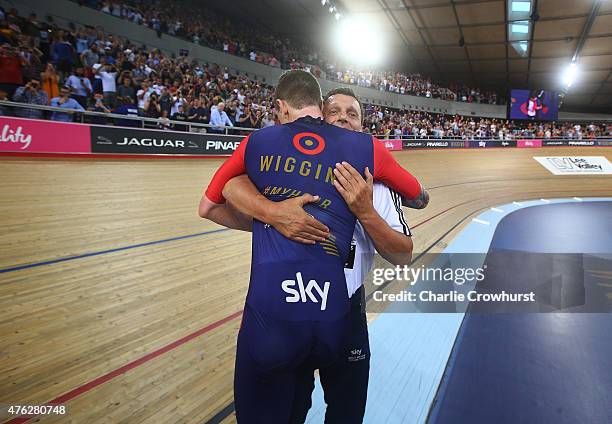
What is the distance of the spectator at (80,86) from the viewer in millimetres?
8039

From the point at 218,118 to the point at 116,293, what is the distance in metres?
8.70

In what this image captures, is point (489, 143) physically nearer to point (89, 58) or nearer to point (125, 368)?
point (89, 58)

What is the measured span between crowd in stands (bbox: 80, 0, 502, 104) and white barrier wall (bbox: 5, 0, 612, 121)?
300 mm

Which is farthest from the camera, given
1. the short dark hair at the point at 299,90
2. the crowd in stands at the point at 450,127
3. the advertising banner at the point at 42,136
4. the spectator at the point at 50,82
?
the crowd in stands at the point at 450,127

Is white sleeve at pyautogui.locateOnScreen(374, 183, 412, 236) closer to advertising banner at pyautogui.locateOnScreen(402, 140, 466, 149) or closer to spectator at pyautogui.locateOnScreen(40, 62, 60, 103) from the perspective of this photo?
spectator at pyautogui.locateOnScreen(40, 62, 60, 103)

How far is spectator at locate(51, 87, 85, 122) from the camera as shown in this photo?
743 cm

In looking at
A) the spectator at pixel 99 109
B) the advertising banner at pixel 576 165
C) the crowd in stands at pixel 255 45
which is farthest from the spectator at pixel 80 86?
the advertising banner at pixel 576 165

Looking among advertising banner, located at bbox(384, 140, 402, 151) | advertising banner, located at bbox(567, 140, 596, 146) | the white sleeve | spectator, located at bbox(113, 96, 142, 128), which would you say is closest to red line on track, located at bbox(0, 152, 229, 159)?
spectator, located at bbox(113, 96, 142, 128)

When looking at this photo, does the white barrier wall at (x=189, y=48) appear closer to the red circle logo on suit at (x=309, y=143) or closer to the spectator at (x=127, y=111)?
the spectator at (x=127, y=111)

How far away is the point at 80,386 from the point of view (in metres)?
1.93

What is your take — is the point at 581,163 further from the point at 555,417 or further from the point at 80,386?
the point at 80,386

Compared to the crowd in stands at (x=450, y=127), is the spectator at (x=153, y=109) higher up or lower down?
lower down

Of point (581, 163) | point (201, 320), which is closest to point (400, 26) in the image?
point (581, 163)

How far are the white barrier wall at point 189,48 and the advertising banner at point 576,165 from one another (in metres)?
11.3
